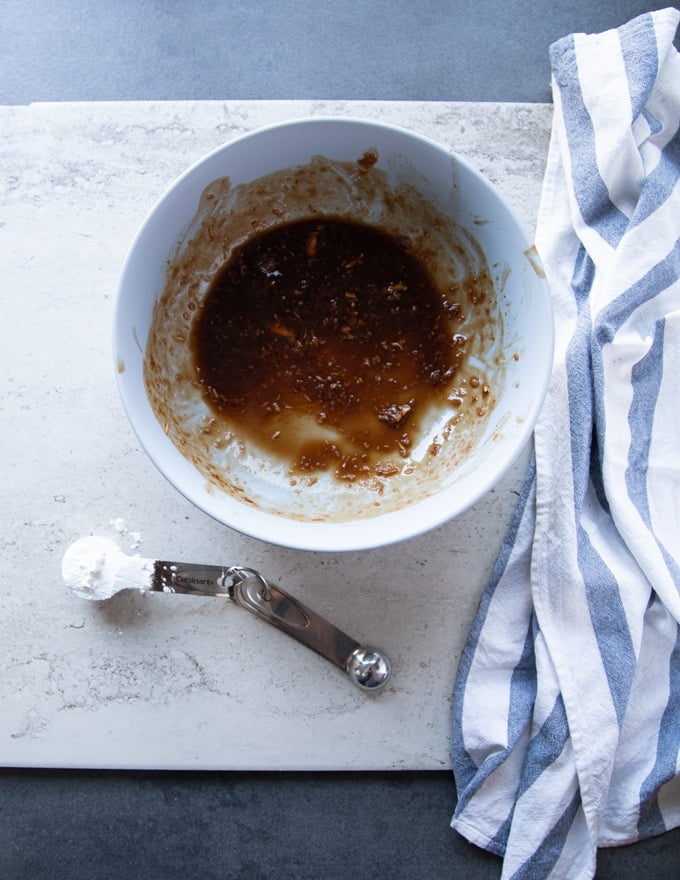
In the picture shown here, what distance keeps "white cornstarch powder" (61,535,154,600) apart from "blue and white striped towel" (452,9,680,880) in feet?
1.46

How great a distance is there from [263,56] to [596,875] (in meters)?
1.26

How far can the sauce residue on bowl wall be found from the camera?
3.39 ft

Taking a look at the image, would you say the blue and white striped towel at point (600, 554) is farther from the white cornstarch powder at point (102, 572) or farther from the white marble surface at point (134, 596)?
the white cornstarch powder at point (102, 572)

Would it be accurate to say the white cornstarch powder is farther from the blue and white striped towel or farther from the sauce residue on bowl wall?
the blue and white striped towel

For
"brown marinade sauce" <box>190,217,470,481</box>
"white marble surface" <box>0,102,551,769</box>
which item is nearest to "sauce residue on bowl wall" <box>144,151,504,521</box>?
"brown marinade sauce" <box>190,217,470,481</box>

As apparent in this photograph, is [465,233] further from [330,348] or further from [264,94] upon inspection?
[264,94]

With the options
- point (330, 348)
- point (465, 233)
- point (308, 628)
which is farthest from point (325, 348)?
point (308, 628)

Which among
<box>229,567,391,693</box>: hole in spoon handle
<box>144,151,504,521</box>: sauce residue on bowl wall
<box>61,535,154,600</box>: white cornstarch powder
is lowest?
<box>229,567,391,693</box>: hole in spoon handle

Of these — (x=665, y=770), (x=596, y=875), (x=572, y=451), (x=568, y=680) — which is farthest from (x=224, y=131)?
(x=596, y=875)

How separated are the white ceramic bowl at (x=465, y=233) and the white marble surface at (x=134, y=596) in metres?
0.11

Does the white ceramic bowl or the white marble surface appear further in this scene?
the white marble surface

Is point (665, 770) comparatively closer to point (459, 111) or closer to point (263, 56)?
point (459, 111)

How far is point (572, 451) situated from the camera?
3.24 feet

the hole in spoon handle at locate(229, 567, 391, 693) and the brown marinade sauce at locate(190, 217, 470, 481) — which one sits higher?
the brown marinade sauce at locate(190, 217, 470, 481)
